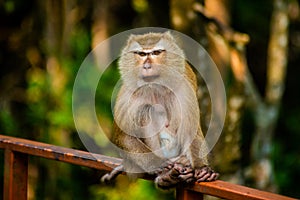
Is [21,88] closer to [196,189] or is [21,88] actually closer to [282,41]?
[282,41]

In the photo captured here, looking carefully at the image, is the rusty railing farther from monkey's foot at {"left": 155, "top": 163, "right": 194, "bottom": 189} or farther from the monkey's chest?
the monkey's chest

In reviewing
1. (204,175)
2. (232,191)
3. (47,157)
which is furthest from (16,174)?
(232,191)

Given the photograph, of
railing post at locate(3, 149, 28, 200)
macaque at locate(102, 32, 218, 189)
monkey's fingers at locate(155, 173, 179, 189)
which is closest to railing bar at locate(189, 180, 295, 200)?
monkey's fingers at locate(155, 173, 179, 189)

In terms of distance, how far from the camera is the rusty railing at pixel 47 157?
2.12 metres

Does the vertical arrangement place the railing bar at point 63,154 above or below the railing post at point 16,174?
above

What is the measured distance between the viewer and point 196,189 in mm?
2154

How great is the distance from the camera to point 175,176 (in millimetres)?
2402

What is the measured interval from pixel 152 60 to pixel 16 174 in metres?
0.76

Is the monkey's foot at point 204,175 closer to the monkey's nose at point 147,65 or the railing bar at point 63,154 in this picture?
the railing bar at point 63,154

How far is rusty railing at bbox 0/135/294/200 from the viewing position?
2.12 metres

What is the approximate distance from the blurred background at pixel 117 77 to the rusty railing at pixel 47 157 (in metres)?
1.80

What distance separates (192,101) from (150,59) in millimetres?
267

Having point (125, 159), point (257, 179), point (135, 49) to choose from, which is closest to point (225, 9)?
point (257, 179)

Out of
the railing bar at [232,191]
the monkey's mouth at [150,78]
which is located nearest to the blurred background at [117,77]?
the monkey's mouth at [150,78]
